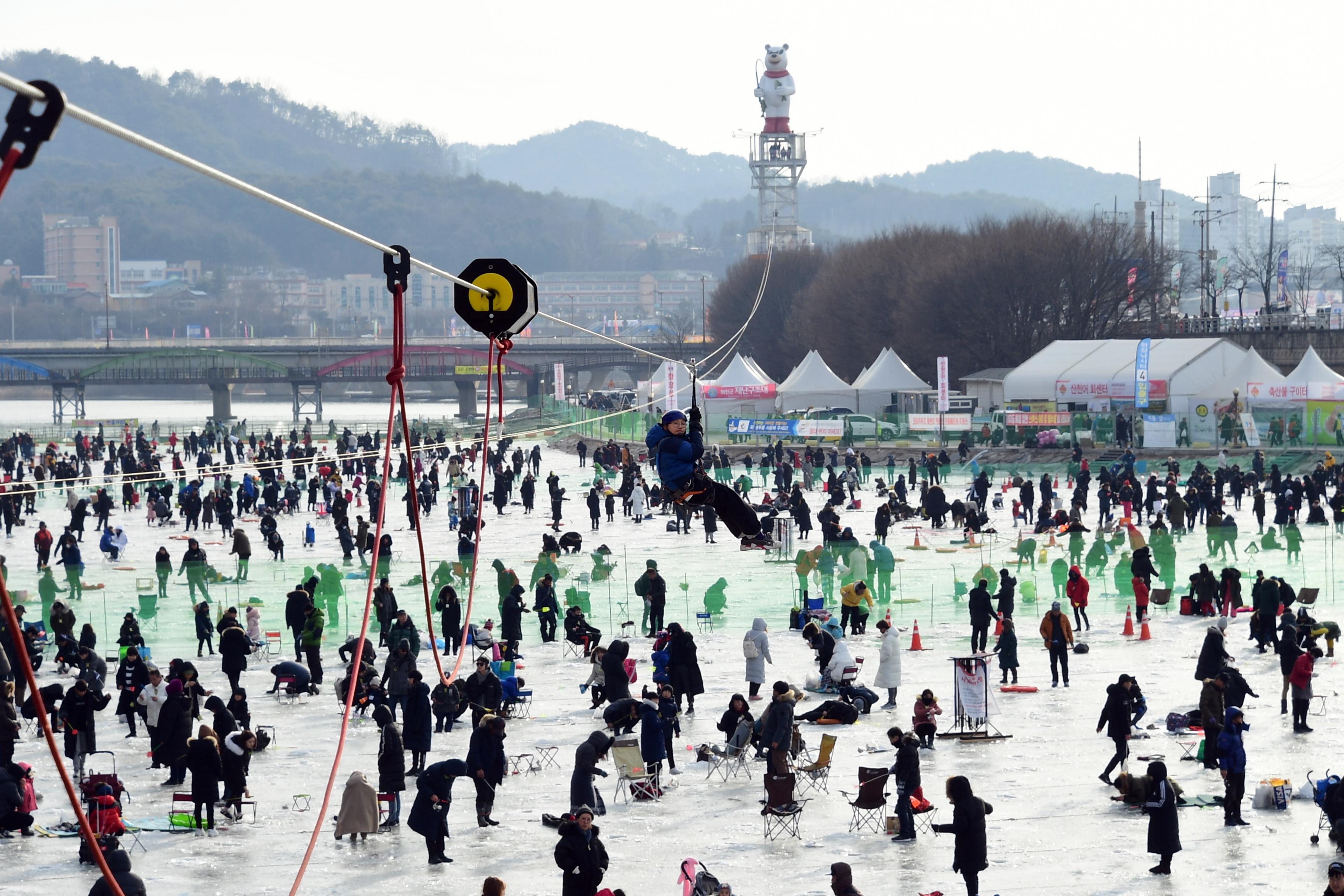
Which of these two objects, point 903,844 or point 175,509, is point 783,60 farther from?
point 903,844

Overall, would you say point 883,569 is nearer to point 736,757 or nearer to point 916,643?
point 916,643

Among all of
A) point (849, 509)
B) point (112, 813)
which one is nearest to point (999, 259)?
point (849, 509)

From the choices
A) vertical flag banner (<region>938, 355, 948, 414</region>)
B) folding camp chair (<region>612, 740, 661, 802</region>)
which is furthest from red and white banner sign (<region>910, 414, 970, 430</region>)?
folding camp chair (<region>612, 740, 661, 802</region>)

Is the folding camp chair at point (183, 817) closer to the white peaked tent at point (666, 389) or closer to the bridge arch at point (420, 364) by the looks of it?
the white peaked tent at point (666, 389)

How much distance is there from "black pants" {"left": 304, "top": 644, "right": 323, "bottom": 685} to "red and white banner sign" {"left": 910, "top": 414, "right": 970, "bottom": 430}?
31.8 meters

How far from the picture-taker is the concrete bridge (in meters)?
89.4

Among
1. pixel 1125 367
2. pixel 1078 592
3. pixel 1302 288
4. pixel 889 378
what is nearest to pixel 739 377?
pixel 889 378

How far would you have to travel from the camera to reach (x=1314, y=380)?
4384 cm

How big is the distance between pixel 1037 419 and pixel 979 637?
27679 mm

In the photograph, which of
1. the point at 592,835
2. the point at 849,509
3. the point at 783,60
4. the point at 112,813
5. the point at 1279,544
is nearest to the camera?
the point at 592,835

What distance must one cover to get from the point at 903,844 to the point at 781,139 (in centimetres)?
11732

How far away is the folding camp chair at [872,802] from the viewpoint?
12.8 metres

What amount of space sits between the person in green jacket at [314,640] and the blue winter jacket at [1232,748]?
385 inches

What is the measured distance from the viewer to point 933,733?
15141 millimetres
